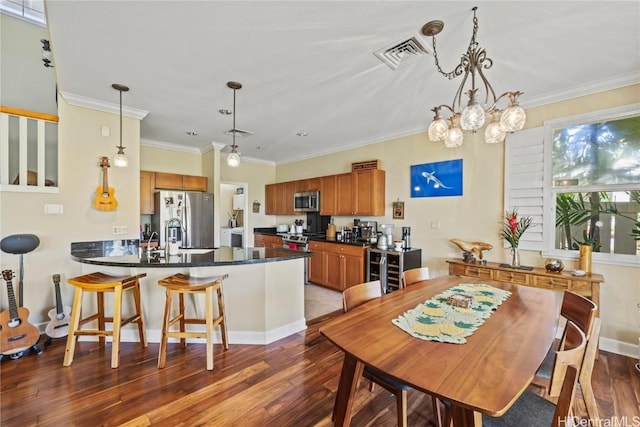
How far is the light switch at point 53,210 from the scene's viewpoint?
2.88m

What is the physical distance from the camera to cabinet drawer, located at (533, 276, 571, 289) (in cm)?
256

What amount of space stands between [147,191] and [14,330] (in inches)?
107

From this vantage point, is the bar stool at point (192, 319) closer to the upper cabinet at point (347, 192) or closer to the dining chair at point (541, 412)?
the dining chair at point (541, 412)

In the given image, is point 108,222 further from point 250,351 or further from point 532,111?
point 532,111

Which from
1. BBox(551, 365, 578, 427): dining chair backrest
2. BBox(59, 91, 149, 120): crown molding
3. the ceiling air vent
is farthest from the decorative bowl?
BBox(59, 91, 149, 120): crown molding

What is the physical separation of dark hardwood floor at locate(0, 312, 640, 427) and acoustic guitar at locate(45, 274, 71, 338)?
241 millimetres

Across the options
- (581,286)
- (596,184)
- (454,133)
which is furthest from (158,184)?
(596,184)

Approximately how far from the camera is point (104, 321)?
8.36ft

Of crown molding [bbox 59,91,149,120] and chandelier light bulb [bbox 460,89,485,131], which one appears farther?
crown molding [bbox 59,91,149,120]

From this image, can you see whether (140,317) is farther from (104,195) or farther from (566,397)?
(566,397)

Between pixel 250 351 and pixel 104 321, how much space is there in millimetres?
1419

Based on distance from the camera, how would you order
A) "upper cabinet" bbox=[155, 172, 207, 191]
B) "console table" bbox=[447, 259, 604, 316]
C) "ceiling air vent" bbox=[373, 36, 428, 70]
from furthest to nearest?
"upper cabinet" bbox=[155, 172, 207, 191], "console table" bbox=[447, 259, 604, 316], "ceiling air vent" bbox=[373, 36, 428, 70]

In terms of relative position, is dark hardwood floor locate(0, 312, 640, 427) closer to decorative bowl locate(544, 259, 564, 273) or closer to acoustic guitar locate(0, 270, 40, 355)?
acoustic guitar locate(0, 270, 40, 355)

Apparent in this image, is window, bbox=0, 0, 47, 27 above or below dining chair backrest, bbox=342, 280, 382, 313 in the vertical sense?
above
